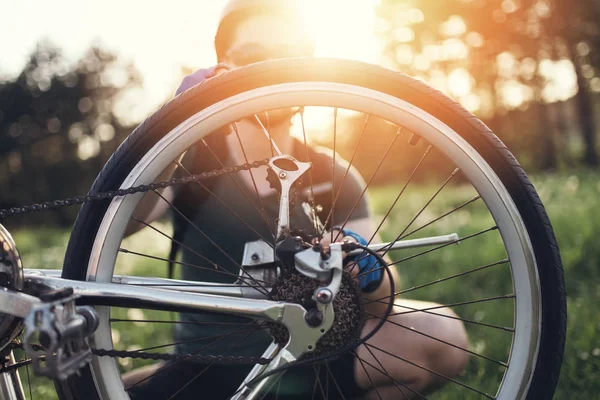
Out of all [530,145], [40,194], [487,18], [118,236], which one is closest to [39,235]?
[40,194]

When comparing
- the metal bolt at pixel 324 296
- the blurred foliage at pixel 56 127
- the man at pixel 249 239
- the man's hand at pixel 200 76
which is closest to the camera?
the metal bolt at pixel 324 296

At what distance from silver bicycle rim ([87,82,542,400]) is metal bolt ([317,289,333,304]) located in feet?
1.52

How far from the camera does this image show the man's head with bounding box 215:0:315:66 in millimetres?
1983

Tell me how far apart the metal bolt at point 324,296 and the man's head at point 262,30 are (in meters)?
0.98

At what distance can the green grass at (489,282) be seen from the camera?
92.1 inches

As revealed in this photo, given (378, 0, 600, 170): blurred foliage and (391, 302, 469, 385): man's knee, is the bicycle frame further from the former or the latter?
(378, 0, 600, 170): blurred foliage

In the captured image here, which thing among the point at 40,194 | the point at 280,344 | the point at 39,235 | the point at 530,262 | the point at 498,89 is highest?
the point at 498,89

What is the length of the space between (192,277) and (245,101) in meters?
0.87

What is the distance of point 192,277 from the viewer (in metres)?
2.04

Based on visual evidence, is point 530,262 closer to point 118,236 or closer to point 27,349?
point 118,236

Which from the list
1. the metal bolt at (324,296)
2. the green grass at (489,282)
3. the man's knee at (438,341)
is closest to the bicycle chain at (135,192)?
the metal bolt at (324,296)

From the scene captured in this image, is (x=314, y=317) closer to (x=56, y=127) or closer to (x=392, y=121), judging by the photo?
(x=392, y=121)

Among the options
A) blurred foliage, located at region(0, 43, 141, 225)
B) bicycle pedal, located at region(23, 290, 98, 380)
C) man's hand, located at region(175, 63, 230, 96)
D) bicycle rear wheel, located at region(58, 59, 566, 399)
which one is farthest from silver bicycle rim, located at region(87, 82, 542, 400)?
blurred foliage, located at region(0, 43, 141, 225)

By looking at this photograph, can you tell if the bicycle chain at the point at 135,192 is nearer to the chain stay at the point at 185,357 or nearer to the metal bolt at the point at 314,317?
the chain stay at the point at 185,357
